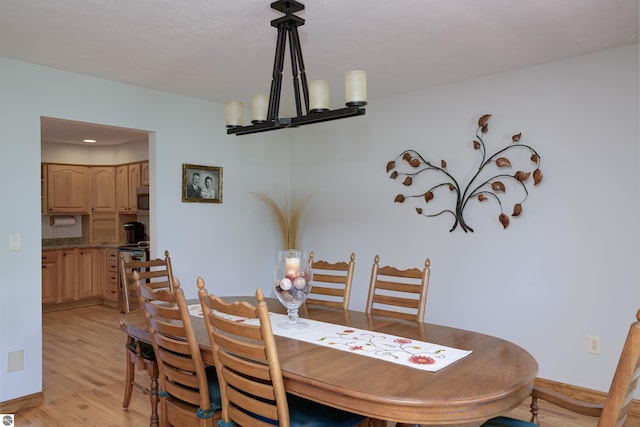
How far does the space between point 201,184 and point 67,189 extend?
3653 millimetres

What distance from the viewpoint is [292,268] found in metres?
2.36

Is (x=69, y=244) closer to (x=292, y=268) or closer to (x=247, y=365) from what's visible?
(x=292, y=268)

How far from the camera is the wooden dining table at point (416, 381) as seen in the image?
1.44 meters

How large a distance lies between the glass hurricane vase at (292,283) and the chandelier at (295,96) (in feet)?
2.40

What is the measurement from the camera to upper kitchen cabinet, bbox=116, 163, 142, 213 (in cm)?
674

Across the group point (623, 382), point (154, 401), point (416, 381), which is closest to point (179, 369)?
point (154, 401)

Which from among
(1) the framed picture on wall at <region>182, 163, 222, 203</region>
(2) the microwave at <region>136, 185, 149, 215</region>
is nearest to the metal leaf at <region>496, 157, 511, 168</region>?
(1) the framed picture on wall at <region>182, 163, 222, 203</region>

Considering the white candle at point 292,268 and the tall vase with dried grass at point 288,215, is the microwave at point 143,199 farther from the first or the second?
the white candle at point 292,268

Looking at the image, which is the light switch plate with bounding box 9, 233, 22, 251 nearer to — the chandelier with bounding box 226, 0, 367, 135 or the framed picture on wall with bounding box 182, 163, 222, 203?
the framed picture on wall with bounding box 182, 163, 222, 203

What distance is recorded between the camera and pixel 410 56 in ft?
10.6

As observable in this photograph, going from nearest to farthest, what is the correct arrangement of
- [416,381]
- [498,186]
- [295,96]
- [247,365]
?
[416,381], [247,365], [295,96], [498,186]

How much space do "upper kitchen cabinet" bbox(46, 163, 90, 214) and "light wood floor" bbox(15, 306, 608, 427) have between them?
1969 mm

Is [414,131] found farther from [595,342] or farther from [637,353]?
[637,353]

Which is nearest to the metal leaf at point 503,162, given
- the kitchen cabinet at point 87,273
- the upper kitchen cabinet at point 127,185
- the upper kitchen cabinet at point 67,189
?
the upper kitchen cabinet at point 127,185
